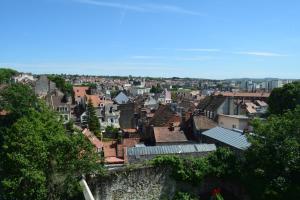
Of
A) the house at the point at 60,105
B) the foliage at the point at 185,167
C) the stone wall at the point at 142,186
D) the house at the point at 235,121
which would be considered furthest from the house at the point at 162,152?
the house at the point at 60,105

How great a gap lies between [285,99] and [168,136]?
25.5m

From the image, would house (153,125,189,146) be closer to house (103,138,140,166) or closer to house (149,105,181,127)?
house (103,138,140,166)

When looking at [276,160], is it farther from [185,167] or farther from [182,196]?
[182,196]

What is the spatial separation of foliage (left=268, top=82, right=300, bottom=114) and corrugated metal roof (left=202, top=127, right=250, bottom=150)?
21.9 meters

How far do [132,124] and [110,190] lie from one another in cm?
4296

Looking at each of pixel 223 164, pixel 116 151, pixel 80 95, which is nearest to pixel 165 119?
pixel 116 151

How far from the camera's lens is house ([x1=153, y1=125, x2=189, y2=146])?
38103 millimetres

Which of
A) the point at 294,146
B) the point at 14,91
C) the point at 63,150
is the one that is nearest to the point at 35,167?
the point at 63,150

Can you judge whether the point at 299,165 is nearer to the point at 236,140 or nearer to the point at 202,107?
the point at 236,140

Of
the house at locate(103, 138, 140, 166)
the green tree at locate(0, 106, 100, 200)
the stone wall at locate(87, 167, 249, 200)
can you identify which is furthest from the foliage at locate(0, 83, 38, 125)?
the stone wall at locate(87, 167, 249, 200)

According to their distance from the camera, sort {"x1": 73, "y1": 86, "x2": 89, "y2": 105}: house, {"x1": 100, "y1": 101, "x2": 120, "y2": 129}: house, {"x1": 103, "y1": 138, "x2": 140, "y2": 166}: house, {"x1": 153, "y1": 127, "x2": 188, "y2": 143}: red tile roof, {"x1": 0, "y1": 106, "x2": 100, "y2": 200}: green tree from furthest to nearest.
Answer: {"x1": 73, "y1": 86, "x2": 89, "y2": 105}: house, {"x1": 100, "y1": 101, "x2": 120, "y2": 129}: house, {"x1": 153, "y1": 127, "x2": 188, "y2": 143}: red tile roof, {"x1": 103, "y1": 138, "x2": 140, "y2": 166}: house, {"x1": 0, "y1": 106, "x2": 100, "y2": 200}: green tree

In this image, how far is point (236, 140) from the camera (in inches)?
1222

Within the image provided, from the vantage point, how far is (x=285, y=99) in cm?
5681

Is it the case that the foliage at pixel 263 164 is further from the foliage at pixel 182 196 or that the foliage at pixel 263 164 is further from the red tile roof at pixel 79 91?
the red tile roof at pixel 79 91
